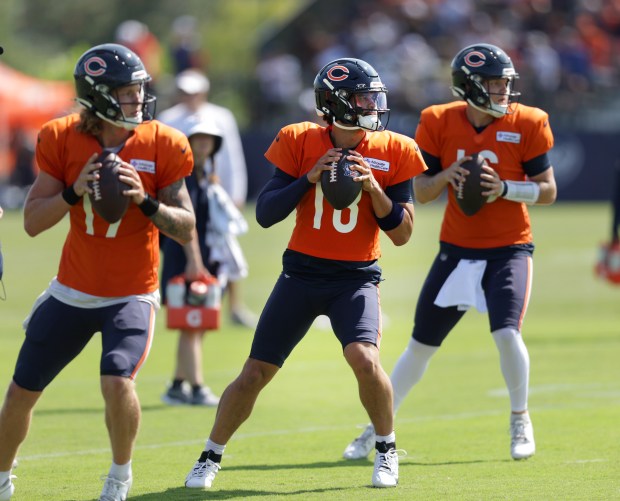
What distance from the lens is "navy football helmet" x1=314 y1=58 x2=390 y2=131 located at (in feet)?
19.8

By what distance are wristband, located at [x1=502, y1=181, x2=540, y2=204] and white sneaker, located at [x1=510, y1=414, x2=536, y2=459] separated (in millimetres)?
1167

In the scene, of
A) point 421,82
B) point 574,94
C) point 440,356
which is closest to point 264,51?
point 421,82

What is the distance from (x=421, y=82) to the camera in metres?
25.9

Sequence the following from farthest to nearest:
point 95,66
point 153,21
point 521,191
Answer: point 153,21, point 521,191, point 95,66

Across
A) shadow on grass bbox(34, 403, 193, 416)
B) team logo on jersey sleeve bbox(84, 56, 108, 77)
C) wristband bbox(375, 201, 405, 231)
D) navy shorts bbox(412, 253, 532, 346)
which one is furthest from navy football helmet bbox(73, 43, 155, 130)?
shadow on grass bbox(34, 403, 193, 416)

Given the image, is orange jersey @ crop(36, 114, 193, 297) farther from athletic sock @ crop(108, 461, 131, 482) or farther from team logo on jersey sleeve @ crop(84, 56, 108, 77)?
athletic sock @ crop(108, 461, 131, 482)

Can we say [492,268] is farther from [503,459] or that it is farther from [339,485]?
[339,485]

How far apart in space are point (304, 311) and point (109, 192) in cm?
118

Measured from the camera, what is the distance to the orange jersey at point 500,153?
7.02 m

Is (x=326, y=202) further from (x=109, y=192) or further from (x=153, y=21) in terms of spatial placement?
(x=153, y=21)

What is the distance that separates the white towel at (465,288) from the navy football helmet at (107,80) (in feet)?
6.82

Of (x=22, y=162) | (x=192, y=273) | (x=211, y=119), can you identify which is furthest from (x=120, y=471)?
(x=22, y=162)

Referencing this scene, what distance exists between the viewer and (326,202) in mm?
6066

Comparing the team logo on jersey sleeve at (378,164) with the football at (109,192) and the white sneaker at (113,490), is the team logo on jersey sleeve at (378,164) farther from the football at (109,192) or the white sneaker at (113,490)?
the white sneaker at (113,490)
